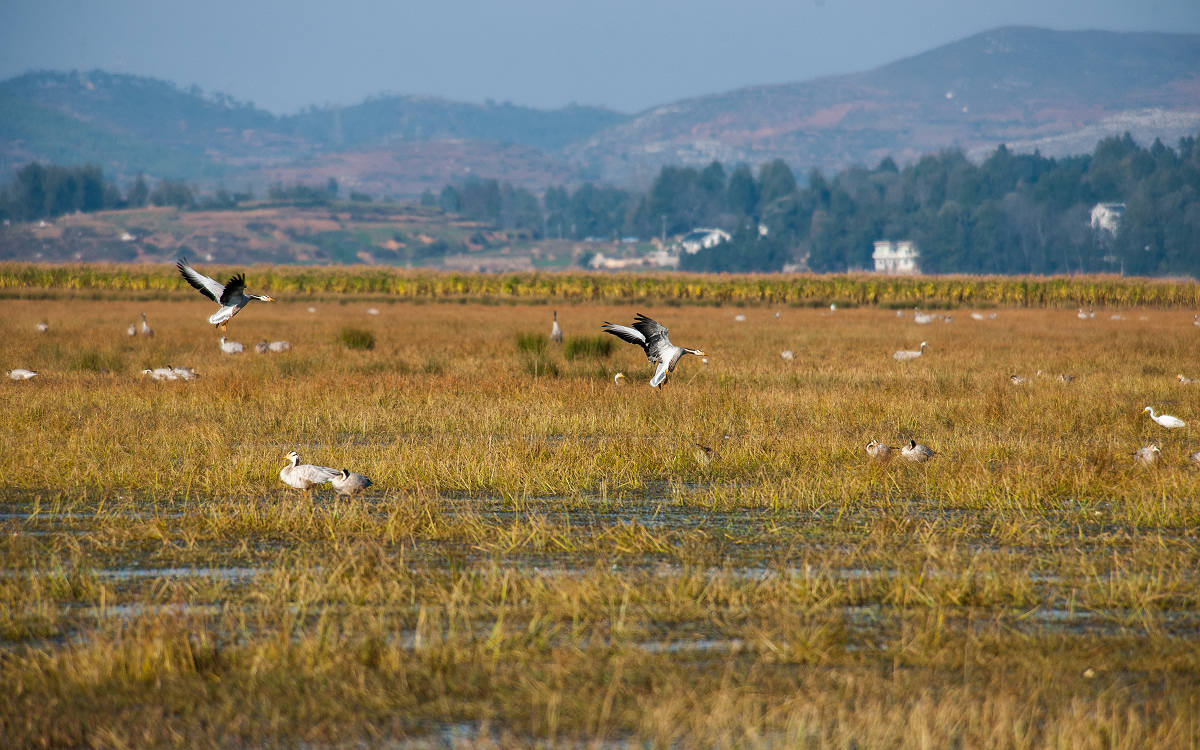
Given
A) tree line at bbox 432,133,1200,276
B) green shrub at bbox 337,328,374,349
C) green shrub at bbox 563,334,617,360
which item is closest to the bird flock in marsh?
green shrub at bbox 563,334,617,360

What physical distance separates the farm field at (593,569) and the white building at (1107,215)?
164 metres

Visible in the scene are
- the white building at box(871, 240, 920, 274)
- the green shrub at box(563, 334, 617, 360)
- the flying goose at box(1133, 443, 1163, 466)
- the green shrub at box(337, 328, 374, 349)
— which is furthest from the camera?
the white building at box(871, 240, 920, 274)

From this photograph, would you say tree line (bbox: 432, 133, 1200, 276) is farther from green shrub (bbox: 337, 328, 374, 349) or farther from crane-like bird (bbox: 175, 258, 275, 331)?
crane-like bird (bbox: 175, 258, 275, 331)

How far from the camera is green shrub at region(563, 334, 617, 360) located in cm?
2412

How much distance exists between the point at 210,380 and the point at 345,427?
191 inches

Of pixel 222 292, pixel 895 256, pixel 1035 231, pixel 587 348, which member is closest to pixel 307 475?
pixel 222 292

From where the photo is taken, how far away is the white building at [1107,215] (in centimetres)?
16838

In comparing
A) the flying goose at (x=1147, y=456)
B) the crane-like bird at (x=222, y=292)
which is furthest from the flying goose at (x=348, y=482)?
the flying goose at (x=1147, y=456)

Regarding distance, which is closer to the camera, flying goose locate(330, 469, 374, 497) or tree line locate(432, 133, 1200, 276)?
flying goose locate(330, 469, 374, 497)

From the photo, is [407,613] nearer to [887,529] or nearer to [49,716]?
[49,716]

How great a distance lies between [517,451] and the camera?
41.7 feet

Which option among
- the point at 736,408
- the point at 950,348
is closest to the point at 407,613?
the point at 736,408

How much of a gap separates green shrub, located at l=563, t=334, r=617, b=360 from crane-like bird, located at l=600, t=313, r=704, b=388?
29.1 ft

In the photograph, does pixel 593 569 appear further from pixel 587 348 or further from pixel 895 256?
pixel 895 256
